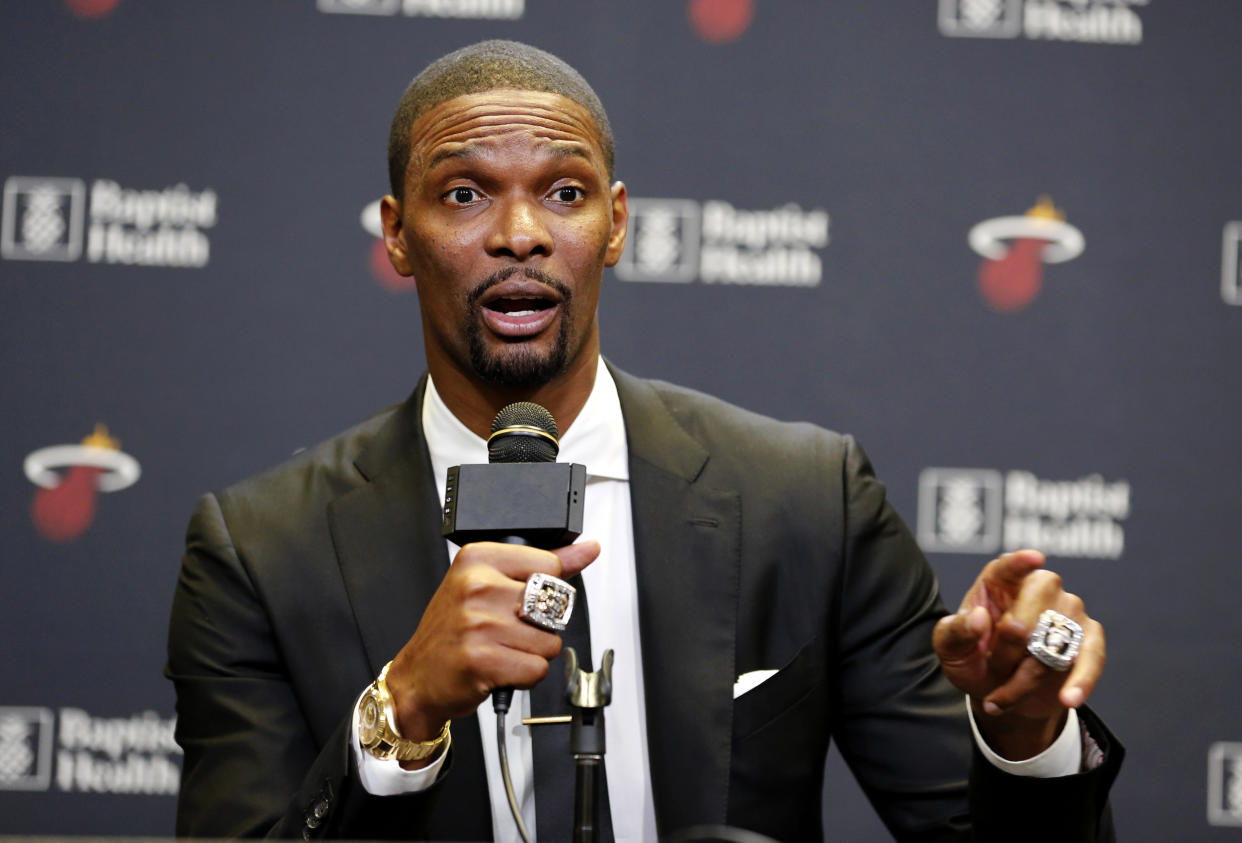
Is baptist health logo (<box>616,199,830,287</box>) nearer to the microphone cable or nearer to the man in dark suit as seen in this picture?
the man in dark suit

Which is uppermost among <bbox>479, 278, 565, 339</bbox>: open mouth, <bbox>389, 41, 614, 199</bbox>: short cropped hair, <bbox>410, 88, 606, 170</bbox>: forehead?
<bbox>389, 41, 614, 199</bbox>: short cropped hair

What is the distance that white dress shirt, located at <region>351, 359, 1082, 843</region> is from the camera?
1.94m

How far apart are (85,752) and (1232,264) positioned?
8.54 feet

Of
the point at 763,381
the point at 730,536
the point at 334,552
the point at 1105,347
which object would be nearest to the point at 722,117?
the point at 763,381

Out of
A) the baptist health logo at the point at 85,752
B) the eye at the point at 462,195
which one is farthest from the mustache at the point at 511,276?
the baptist health logo at the point at 85,752

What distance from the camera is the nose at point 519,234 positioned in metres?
1.92

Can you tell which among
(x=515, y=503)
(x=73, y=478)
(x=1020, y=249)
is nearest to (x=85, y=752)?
(x=73, y=478)

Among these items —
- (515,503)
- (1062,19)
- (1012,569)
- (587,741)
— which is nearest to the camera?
(587,741)

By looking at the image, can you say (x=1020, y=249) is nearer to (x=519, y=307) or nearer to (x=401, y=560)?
(x=519, y=307)

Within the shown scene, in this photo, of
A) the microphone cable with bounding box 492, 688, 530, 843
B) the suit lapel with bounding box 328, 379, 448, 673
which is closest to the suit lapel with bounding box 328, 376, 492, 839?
the suit lapel with bounding box 328, 379, 448, 673

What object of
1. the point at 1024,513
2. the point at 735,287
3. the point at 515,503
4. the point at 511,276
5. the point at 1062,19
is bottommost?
the point at 515,503

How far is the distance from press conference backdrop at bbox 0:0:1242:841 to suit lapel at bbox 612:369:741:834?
33.9 inches

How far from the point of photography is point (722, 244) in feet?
9.77

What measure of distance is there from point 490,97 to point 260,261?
1111 mm
